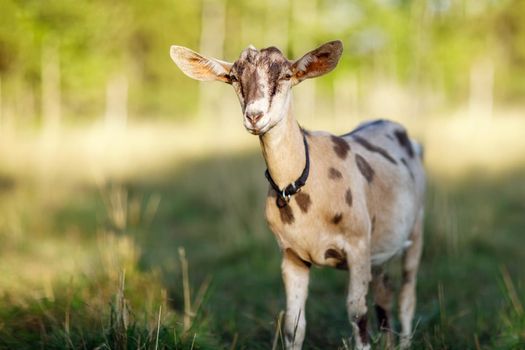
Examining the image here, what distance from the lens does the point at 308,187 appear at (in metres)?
3.41

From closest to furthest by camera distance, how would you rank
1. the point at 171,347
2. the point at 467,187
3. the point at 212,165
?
the point at 171,347
the point at 467,187
the point at 212,165

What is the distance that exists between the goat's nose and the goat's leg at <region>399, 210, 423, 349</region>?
7.05 feet

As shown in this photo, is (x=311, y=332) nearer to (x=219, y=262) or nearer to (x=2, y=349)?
(x=2, y=349)

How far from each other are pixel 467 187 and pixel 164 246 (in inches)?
206

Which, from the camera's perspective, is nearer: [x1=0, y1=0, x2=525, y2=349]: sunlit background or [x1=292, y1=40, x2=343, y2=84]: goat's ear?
[x1=292, y1=40, x2=343, y2=84]: goat's ear

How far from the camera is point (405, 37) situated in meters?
29.1

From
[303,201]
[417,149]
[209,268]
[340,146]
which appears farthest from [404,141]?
[209,268]

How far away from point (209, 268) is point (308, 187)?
386 centimetres

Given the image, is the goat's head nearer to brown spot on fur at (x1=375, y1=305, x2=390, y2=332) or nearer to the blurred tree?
brown spot on fur at (x1=375, y1=305, x2=390, y2=332)

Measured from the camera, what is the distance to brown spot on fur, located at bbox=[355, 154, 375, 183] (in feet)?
12.6

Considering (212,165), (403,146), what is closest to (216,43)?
(212,165)

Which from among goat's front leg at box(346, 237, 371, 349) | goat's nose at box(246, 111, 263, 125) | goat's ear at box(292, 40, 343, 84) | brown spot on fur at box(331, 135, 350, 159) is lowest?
goat's front leg at box(346, 237, 371, 349)

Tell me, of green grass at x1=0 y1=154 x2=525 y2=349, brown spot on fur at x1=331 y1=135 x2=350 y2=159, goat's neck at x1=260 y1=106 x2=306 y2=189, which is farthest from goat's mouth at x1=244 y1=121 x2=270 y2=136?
green grass at x1=0 y1=154 x2=525 y2=349

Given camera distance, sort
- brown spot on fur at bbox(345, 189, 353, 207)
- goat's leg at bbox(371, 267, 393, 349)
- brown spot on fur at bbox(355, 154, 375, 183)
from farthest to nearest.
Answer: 1. goat's leg at bbox(371, 267, 393, 349)
2. brown spot on fur at bbox(355, 154, 375, 183)
3. brown spot on fur at bbox(345, 189, 353, 207)
